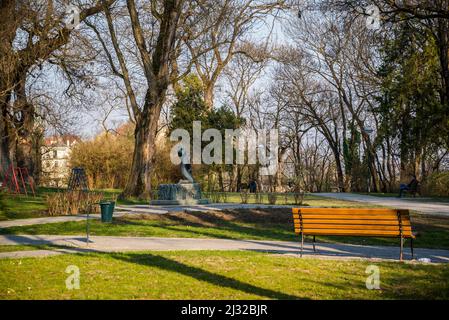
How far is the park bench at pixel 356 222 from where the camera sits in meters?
9.64

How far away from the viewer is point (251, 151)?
150 ft

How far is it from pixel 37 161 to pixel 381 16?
30.8 meters

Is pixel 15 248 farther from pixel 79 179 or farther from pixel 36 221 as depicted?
pixel 79 179

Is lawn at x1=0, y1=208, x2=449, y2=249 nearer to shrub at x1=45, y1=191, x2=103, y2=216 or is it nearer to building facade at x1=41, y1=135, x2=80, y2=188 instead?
shrub at x1=45, y1=191, x2=103, y2=216

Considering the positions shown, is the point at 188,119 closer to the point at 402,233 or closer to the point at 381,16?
the point at 381,16

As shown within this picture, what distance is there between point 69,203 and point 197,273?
11665 millimetres

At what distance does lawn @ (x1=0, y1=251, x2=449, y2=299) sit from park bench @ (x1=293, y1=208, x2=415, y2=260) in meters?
0.77

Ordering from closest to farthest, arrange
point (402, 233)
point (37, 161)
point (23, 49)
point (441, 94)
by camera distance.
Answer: point (402, 233), point (23, 49), point (441, 94), point (37, 161)

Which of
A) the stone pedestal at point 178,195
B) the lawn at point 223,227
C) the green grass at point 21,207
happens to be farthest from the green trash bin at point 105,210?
the stone pedestal at point 178,195

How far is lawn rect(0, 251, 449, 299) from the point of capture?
21.9 feet

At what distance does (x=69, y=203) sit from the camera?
18406 millimetres

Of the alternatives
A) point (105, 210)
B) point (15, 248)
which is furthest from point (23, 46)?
point (15, 248)
